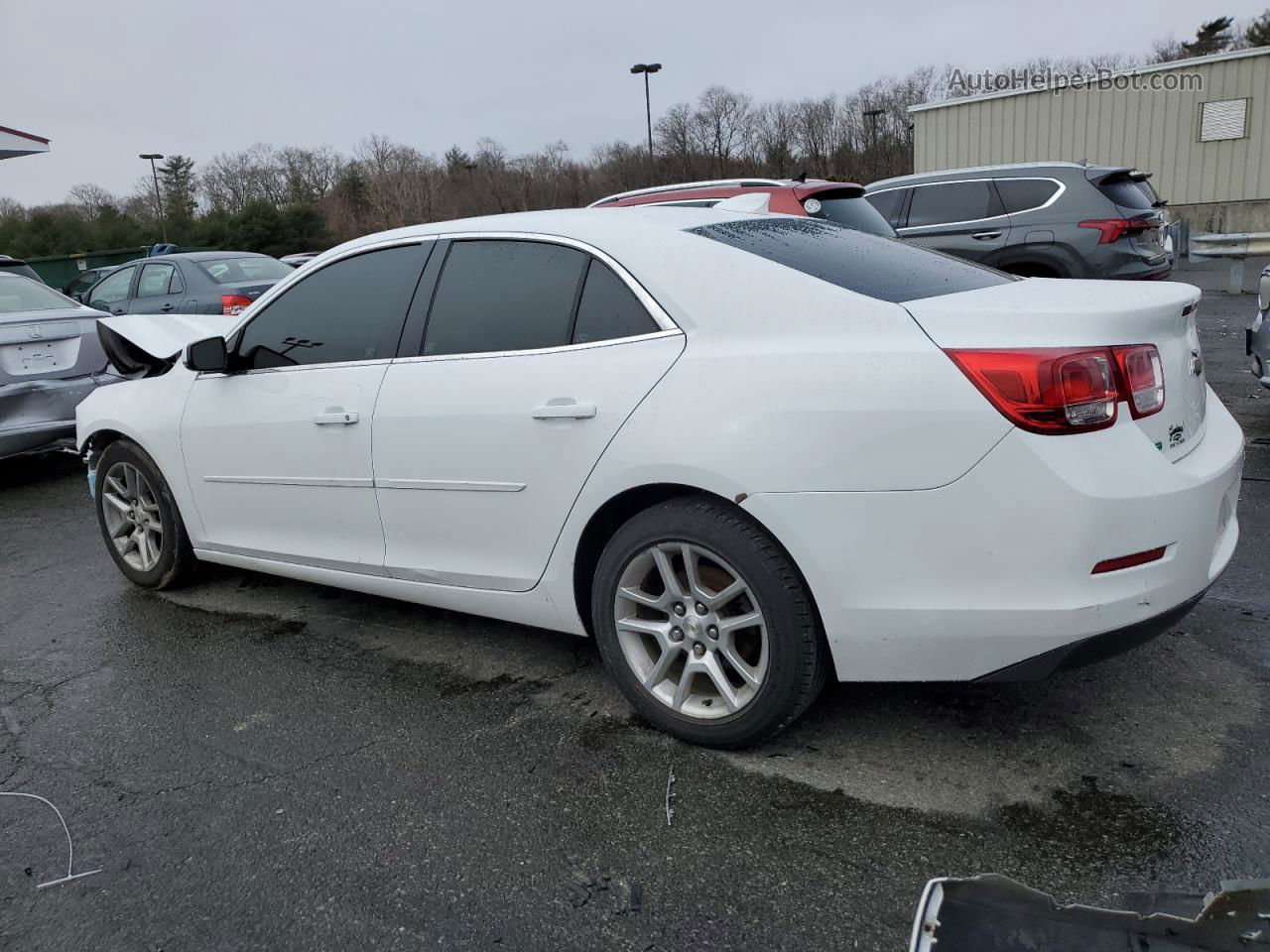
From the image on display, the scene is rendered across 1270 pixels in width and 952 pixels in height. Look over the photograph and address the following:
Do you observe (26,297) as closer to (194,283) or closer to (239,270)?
(194,283)

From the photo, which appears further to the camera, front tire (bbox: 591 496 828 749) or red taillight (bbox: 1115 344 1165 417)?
front tire (bbox: 591 496 828 749)

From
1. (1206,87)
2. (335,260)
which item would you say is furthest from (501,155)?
(335,260)

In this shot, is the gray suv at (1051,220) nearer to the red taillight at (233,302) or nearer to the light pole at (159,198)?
the red taillight at (233,302)

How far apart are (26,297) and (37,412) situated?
1258 millimetres

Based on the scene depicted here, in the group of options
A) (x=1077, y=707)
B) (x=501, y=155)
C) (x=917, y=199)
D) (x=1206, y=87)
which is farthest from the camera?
(x=501, y=155)

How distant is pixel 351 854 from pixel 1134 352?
7.71 ft

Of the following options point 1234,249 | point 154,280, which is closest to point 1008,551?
point 154,280

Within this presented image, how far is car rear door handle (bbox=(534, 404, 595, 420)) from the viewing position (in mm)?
2934

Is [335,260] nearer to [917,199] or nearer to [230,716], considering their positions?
[230,716]

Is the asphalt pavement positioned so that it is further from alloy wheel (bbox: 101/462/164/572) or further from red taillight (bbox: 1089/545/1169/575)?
alloy wheel (bbox: 101/462/164/572)

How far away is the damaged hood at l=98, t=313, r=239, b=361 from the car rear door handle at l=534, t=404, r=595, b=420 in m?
2.17

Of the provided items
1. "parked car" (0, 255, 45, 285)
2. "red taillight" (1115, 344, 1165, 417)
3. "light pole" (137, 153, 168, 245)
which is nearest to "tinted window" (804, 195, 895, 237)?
"red taillight" (1115, 344, 1165, 417)

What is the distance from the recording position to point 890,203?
11.1 m

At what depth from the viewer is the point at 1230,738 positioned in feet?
9.29
